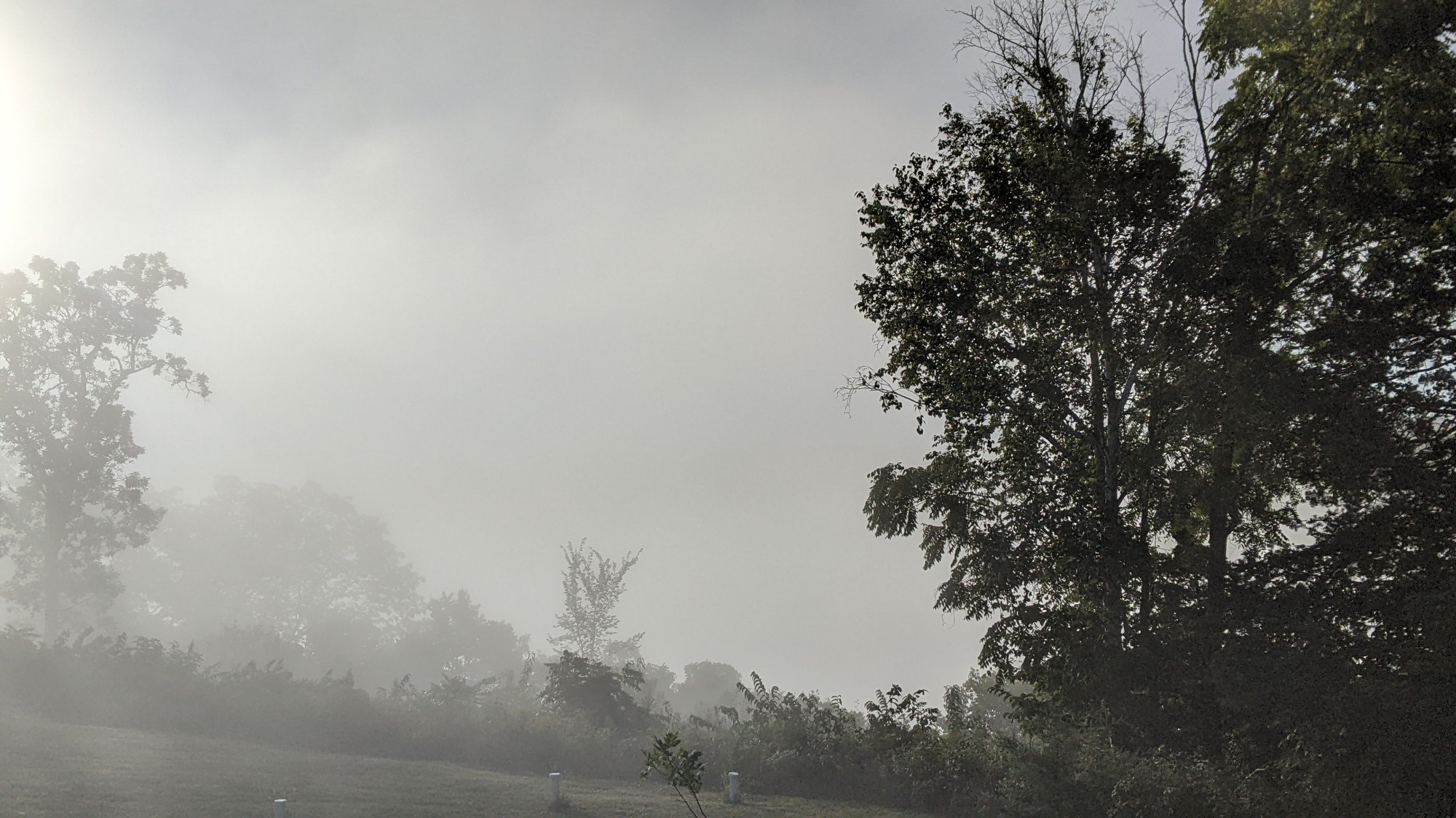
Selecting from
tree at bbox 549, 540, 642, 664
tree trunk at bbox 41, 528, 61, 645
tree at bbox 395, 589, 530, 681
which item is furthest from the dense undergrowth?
tree at bbox 395, 589, 530, 681

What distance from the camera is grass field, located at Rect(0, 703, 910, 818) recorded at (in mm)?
14055

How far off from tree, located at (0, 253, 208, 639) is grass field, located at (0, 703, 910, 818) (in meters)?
19.0

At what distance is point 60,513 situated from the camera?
36438mm

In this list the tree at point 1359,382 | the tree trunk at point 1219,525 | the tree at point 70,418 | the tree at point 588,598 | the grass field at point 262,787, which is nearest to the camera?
the tree at point 1359,382

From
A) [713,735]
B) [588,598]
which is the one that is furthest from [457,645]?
[713,735]

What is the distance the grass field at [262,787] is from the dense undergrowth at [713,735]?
4.11ft

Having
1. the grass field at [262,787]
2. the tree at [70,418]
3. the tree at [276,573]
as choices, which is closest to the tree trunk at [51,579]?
the tree at [70,418]

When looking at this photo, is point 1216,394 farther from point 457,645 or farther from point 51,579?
point 457,645

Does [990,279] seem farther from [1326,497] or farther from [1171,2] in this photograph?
[1171,2]

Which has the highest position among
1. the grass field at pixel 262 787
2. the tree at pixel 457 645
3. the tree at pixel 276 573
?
the tree at pixel 276 573

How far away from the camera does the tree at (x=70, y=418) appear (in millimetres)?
35906

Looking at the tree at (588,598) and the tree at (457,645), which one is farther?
the tree at (457,645)

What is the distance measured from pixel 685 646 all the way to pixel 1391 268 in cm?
18460

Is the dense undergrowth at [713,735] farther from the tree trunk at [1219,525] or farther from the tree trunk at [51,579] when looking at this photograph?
the tree trunk at [51,579]
